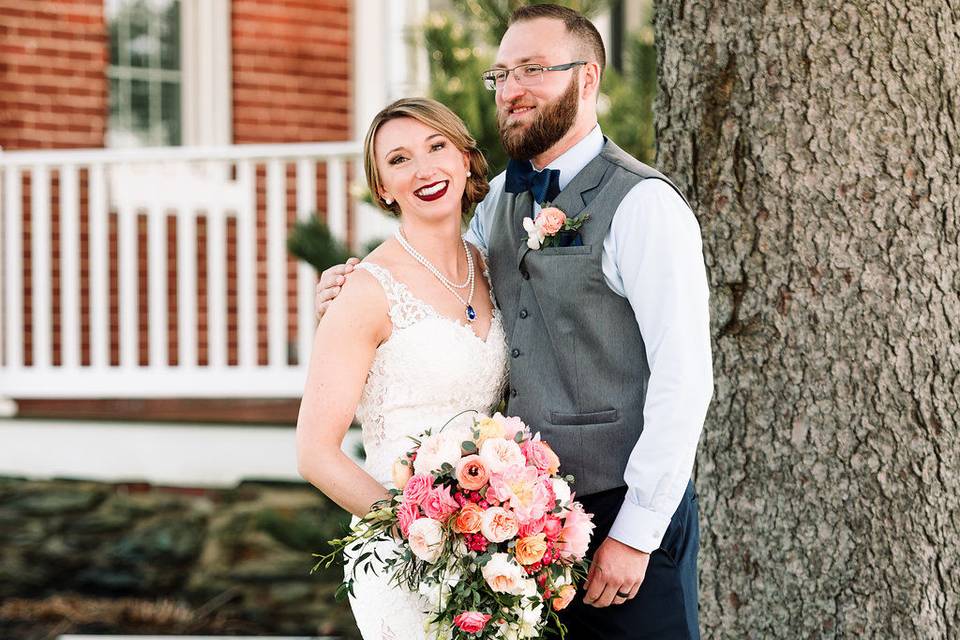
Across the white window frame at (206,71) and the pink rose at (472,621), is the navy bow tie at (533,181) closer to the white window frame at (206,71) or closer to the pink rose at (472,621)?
the pink rose at (472,621)

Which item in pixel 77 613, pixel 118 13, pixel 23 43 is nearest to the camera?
pixel 77 613

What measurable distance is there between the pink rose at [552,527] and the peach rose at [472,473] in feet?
0.53

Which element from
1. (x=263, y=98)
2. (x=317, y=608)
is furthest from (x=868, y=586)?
(x=263, y=98)

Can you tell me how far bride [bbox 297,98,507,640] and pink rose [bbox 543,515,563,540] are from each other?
0.43 meters

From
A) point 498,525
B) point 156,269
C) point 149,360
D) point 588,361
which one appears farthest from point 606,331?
point 149,360

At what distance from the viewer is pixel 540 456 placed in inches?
99.8

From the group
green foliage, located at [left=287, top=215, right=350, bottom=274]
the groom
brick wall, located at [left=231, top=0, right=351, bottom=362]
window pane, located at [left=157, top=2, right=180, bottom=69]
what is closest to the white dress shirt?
the groom

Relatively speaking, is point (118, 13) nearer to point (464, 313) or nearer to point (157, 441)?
point (157, 441)

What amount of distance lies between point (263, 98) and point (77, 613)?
12.5 feet

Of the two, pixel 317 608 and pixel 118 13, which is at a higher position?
pixel 118 13

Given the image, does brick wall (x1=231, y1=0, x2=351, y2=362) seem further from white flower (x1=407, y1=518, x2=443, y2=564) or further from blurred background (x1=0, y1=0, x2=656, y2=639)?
white flower (x1=407, y1=518, x2=443, y2=564)

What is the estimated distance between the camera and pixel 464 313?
3.01 m

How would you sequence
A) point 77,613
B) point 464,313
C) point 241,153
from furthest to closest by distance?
point 241,153, point 77,613, point 464,313

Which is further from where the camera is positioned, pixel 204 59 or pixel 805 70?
pixel 204 59
